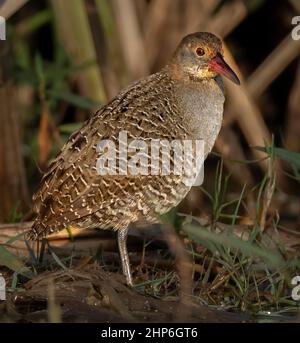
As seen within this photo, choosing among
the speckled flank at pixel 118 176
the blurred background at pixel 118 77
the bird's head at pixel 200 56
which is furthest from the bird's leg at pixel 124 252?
the blurred background at pixel 118 77

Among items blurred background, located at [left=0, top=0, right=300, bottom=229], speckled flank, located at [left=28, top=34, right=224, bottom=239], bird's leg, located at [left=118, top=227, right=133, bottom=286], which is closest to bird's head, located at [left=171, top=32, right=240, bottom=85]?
speckled flank, located at [left=28, top=34, right=224, bottom=239]

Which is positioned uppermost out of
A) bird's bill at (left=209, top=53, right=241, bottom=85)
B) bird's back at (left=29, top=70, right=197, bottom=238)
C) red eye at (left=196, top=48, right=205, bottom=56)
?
red eye at (left=196, top=48, right=205, bottom=56)

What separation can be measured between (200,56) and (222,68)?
13 cm

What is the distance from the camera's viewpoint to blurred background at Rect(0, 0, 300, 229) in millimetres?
6160

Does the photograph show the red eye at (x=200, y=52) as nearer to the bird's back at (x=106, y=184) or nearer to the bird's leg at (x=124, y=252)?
the bird's back at (x=106, y=184)

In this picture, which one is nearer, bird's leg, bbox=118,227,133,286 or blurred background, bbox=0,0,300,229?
bird's leg, bbox=118,227,133,286

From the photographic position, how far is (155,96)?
Answer: 15.5ft

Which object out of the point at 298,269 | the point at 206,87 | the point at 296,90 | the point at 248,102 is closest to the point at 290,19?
the point at 296,90

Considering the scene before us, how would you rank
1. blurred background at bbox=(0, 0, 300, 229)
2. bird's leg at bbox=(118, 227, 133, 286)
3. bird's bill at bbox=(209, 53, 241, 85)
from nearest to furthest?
1. bird's leg at bbox=(118, 227, 133, 286)
2. bird's bill at bbox=(209, 53, 241, 85)
3. blurred background at bbox=(0, 0, 300, 229)

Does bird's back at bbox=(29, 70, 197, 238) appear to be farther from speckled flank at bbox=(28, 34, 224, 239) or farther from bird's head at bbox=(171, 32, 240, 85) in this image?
bird's head at bbox=(171, 32, 240, 85)

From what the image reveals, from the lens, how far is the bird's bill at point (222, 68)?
15.6 feet

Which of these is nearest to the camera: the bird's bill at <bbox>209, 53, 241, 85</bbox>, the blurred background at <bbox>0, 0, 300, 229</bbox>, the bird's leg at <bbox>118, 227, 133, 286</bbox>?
the bird's leg at <bbox>118, 227, 133, 286</bbox>

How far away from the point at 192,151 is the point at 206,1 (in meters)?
2.40

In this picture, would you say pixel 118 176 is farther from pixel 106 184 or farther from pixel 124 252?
pixel 124 252
